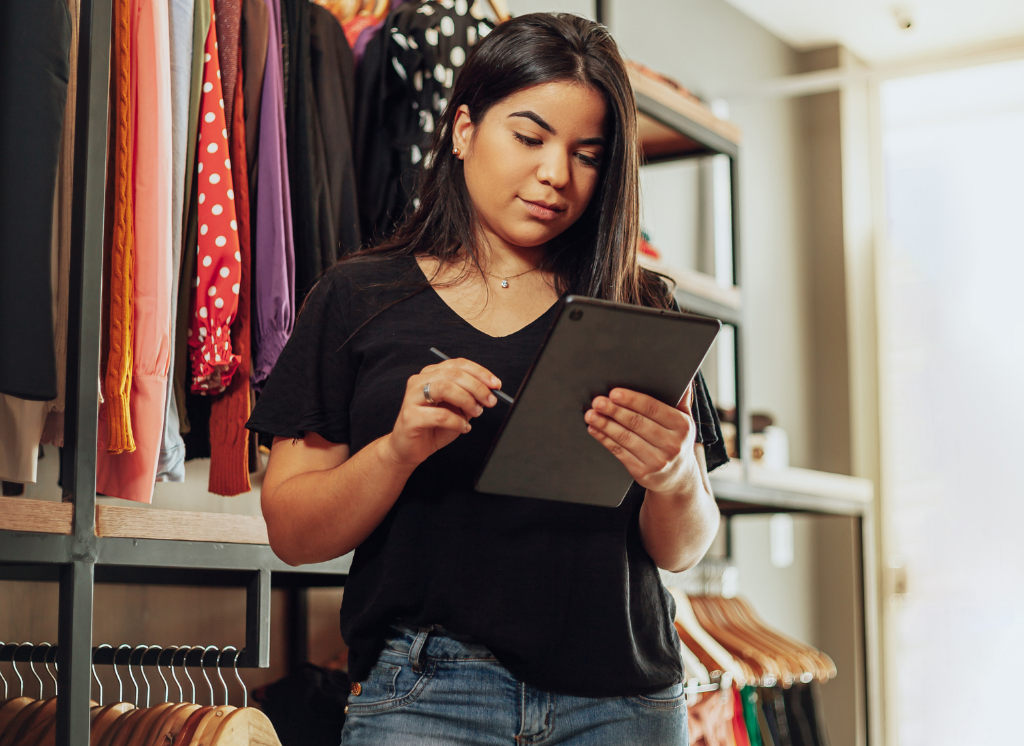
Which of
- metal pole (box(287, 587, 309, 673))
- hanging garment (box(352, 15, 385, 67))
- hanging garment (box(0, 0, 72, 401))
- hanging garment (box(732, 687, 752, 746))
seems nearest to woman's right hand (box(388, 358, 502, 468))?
hanging garment (box(0, 0, 72, 401))

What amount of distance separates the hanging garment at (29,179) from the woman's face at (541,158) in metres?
0.54

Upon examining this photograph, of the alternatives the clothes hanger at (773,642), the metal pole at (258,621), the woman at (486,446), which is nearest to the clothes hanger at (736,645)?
the clothes hanger at (773,642)

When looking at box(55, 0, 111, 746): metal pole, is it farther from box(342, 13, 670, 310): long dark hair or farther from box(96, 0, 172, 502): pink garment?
box(342, 13, 670, 310): long dark hair

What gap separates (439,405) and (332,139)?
1.05 metres

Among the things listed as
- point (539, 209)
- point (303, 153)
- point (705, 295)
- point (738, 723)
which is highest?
point (303, 153)

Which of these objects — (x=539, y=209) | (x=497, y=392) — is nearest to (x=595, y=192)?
(x=539, y=209)

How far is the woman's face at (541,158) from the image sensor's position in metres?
1.01

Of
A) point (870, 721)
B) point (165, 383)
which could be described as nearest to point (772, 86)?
point (870, 721)

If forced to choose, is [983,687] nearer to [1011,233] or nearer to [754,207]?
[1011,233]

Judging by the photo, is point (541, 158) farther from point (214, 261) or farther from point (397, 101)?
point (397, 101)

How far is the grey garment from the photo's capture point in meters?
1.52

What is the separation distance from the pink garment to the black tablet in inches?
28.6

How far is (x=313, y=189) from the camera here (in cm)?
173

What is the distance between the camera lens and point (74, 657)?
1251 millimetres
